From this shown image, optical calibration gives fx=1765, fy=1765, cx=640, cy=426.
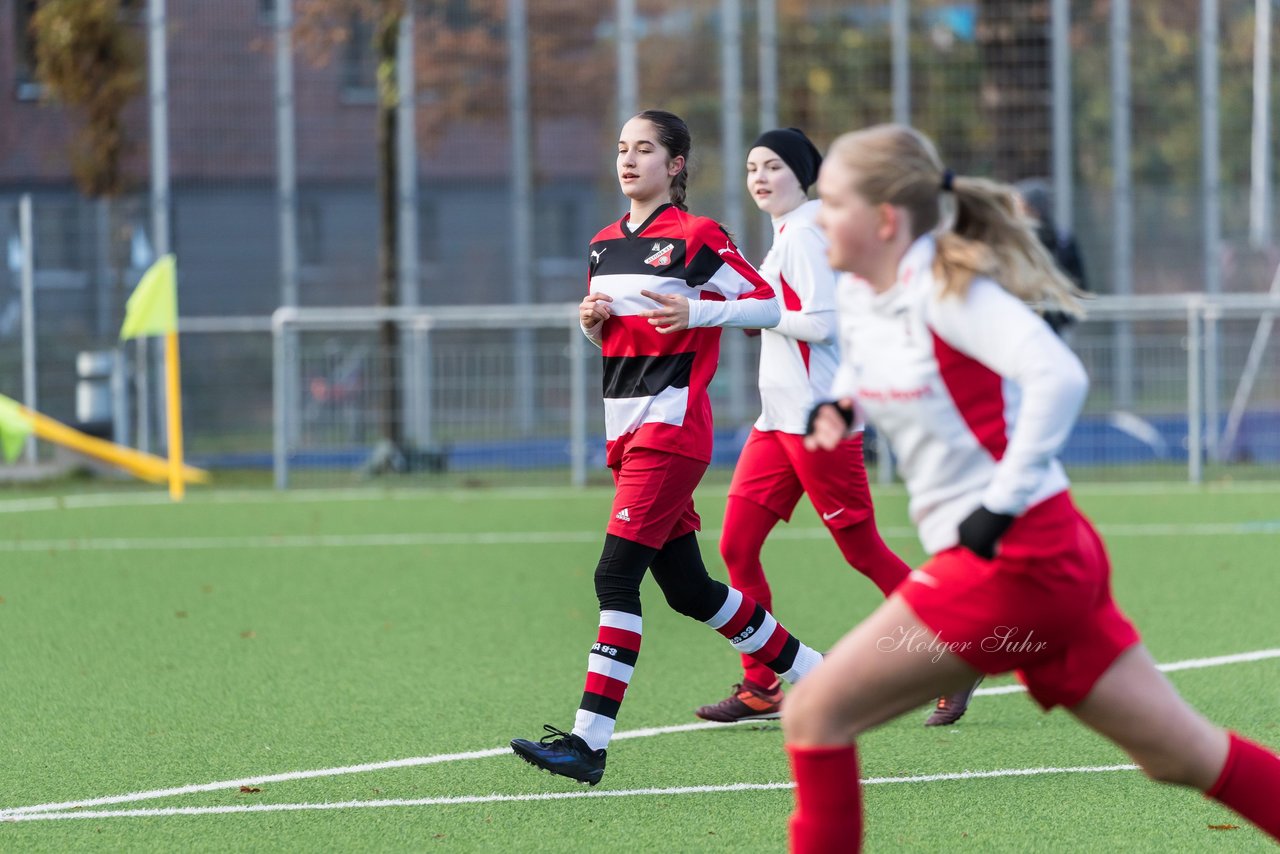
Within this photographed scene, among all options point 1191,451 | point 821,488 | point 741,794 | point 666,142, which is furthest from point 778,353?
point 1191,451

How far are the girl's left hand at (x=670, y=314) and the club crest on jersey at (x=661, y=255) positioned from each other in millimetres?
223

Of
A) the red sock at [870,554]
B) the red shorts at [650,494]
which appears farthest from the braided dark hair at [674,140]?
the red sock at [870,554]

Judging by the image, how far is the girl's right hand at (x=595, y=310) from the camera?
17.3 ft

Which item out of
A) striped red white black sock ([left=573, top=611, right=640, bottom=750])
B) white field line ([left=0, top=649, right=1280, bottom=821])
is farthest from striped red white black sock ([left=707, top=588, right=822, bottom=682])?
striped red white black sock ([left=573, top=611, right=640, bottom=750])

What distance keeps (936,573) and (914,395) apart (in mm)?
345

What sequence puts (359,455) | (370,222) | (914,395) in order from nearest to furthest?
1. (914,395)
2. (359,455)
3. (370,222)

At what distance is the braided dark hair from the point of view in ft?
17.9

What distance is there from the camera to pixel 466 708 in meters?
6.34

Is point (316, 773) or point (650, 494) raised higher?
point (650, 494)

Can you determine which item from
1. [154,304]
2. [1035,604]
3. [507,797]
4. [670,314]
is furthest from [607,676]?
[154,304]

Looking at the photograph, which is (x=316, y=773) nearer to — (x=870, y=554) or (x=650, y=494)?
(x=650, y=494)

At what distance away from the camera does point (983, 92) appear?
20172 millimetres

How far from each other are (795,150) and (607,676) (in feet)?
6.34

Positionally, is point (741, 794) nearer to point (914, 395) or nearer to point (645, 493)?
point (645, 493)
